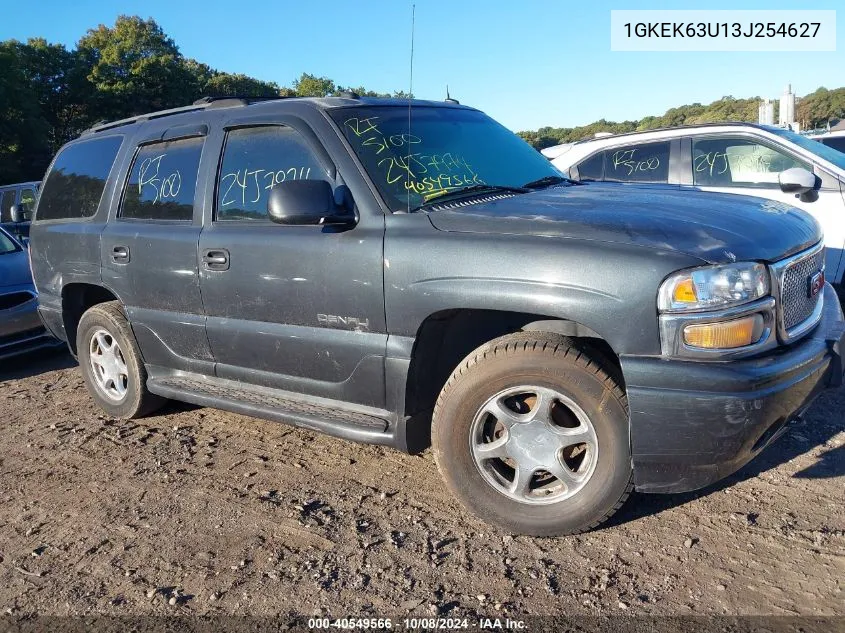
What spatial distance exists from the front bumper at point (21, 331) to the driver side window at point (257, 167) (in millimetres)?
3487

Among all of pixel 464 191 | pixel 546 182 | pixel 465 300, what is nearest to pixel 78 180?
pixel 464 191

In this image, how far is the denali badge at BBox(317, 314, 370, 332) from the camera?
313cm

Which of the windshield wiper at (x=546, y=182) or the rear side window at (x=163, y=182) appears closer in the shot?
the windshield wiper at (x=546, y=182)

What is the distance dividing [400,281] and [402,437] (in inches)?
28.5

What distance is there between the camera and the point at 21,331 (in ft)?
20.7

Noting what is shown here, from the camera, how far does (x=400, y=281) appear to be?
2.98 metres

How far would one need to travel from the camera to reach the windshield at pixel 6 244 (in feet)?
23.0

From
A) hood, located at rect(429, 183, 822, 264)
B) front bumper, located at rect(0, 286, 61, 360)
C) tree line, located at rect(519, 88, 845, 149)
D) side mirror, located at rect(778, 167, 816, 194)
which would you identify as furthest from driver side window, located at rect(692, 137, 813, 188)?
tree line, located at rect(519, 88, 845, 149)

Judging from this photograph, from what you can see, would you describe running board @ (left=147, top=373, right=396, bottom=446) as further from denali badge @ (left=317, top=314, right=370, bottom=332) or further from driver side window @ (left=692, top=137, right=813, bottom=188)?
driver side window @ (left=692, top=137, right=813, bottom=188)

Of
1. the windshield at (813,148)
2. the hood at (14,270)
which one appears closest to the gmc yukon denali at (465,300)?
the hood at (14,270)

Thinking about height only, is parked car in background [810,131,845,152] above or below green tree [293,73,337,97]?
below

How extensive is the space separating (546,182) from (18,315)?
5.15 metres

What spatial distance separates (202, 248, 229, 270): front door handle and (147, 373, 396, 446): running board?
25.6 inches

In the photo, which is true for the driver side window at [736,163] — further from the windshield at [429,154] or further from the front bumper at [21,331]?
the front bumper at [21,331]
